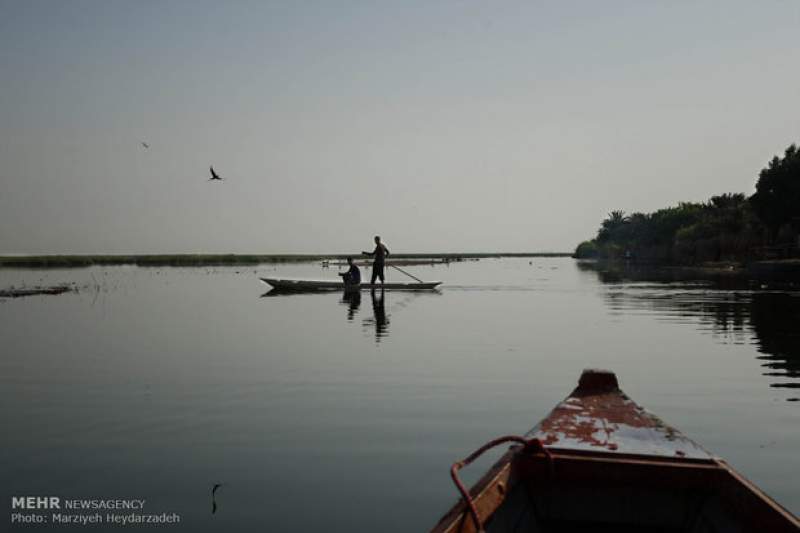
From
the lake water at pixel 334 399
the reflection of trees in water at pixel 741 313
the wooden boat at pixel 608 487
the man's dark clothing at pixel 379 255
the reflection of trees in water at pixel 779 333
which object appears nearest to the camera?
the wooden boat at pixel 608 487

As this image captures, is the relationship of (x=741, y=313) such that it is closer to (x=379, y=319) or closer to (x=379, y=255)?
(x=379, y=319)

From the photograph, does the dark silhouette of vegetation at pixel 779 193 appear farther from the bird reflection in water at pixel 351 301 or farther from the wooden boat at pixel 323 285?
the bird reflection in water at pixel 351 301

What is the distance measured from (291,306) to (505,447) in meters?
18.5

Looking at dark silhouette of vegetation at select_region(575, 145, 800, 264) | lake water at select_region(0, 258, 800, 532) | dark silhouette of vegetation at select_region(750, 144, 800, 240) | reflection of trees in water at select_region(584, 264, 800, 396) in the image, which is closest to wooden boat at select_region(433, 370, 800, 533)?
lake water at select_region(0, 258, 800, 532)

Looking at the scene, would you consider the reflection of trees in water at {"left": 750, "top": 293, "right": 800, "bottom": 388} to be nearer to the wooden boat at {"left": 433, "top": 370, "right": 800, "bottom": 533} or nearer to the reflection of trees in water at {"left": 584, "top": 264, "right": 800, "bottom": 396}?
the reflection of trees in water at {"left": 584, "top": 264, "right": 800, "bottom": 396}

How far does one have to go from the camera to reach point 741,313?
855 inches

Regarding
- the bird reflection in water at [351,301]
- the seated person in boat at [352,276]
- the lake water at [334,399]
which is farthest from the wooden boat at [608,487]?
the seated person in boat at [352,276]

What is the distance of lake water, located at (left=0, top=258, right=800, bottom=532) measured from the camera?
6086 mm

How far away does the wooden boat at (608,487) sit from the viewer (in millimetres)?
4023

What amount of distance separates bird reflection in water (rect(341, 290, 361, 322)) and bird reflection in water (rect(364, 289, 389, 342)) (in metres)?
0.63

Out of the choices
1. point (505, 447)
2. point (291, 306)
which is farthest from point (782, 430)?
point (291, 306)

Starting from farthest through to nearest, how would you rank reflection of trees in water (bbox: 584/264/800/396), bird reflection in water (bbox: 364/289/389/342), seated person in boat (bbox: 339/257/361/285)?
seated person in boat (bbox: 339/257/361/285)
bird reflection in water (bbox: 364/289/389/342)
reflection of trees in water (bbox: 584/264/800/396)

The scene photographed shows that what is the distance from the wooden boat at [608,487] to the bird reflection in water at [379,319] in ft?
37.1

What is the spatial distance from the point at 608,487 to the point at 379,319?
1647cm
